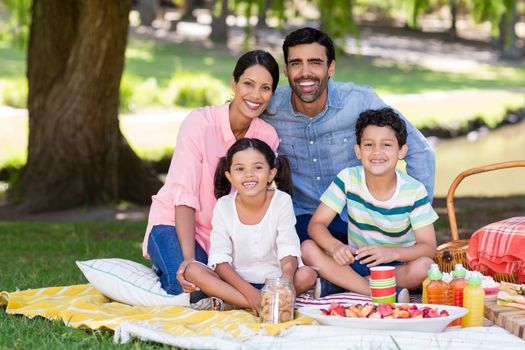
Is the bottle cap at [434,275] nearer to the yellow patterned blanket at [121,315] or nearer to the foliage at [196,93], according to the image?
the yellow patterned blanket at [121,315]

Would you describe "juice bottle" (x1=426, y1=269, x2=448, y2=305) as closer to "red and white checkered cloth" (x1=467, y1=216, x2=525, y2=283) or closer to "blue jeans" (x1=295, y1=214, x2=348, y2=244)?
"red and white checkered cloth" (x1=467, y1=216, x2=525, y2=283)

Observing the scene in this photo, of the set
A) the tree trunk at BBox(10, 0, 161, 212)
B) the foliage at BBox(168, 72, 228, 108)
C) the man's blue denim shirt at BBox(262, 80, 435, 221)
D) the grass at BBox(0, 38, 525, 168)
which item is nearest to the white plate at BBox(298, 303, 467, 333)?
the man's blue denim shirt at BBox(262, 80, 435, 221)

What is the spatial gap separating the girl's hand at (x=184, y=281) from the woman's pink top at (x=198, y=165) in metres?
0.35

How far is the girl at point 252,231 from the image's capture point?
445 cm

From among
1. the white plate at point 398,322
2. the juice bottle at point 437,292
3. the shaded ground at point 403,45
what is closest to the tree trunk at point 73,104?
the juice bottle at point 437,292

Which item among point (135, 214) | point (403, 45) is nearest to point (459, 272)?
point (135, 214)

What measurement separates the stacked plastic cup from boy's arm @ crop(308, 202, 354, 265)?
0.29m

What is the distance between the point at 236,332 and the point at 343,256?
754 millimetres

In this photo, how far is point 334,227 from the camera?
5031 millimetres

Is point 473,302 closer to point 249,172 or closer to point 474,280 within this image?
point 474,280

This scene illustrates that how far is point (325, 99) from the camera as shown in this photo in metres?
5.01

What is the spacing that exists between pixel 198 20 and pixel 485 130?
1539 cm

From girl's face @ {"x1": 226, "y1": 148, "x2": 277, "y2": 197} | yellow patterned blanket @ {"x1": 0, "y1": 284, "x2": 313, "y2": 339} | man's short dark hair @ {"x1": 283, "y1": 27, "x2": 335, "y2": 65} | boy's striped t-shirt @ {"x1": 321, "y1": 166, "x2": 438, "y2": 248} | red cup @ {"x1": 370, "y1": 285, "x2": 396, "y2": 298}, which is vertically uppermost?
man's short dark hair @ {"x1": 283, "y1": 27, "x2": 335, "y2": 65}

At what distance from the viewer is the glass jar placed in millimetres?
4051
